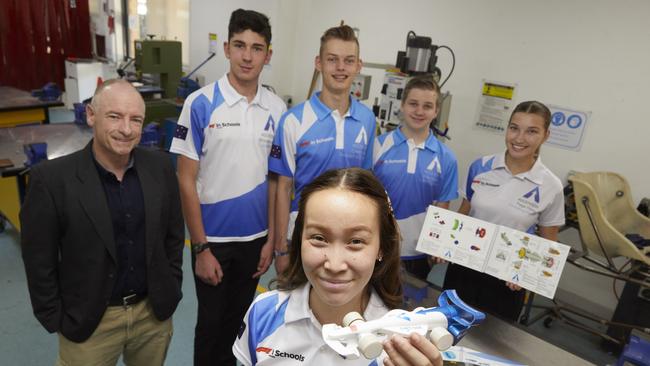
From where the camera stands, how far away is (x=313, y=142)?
1.82 metres

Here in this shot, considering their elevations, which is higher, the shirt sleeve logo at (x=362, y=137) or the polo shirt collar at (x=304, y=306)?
the shirt sleeve logo at (x=362, y=137)

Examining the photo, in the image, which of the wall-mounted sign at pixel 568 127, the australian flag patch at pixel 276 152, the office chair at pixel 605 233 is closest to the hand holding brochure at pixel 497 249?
the australian flag patch at pixel 276 152

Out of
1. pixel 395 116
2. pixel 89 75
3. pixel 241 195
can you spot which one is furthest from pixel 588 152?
pixel 89 75

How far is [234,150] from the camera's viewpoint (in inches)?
69.5

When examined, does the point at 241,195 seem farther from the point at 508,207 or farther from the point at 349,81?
the point at 508,207

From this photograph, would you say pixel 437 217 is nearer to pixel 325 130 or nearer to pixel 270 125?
pixel 325 130

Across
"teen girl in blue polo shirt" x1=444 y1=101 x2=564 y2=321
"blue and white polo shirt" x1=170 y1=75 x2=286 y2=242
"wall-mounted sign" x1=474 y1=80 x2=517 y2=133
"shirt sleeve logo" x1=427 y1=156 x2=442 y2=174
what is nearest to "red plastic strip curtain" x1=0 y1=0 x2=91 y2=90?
"blue and white polo shirt" x1=170 y1=75 x2=286 y2=242

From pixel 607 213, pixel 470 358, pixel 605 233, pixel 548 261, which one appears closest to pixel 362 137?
pixel 548 261

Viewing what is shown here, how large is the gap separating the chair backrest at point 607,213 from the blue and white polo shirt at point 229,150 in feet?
6.51

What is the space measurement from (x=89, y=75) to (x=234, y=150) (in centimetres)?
613

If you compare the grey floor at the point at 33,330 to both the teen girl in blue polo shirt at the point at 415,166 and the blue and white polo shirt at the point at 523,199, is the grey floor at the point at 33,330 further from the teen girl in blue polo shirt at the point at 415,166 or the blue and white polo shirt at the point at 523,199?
the teen girl in blue polo shirt at the point at 415,166

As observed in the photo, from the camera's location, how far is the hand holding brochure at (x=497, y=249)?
141 centimetres

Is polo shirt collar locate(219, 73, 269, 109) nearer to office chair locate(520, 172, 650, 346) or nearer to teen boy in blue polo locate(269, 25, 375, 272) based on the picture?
teen boy in blue polo locate(269, 25, 375, 272)

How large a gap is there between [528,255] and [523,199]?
0.52 m
